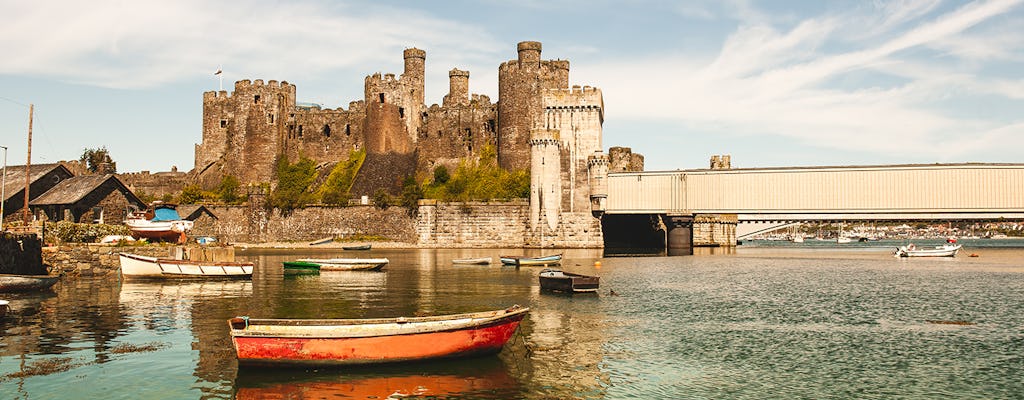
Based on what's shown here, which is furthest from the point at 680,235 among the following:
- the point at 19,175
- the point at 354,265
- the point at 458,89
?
the point at 19,175

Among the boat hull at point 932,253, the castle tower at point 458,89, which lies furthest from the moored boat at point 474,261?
the boat hull at point 932,253

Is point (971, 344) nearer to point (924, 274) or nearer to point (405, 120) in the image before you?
point (924, 274)

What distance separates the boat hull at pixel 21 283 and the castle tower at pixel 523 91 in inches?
1926

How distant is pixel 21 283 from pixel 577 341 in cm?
2250

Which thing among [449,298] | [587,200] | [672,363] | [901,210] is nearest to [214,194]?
[587,200]

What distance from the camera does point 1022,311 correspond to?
28656 millimetres

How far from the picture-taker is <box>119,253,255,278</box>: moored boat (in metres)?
38.6

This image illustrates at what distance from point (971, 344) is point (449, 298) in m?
17.7

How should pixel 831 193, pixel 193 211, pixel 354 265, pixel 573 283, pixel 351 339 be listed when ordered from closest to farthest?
1. pixel 351 339
2. pixel 573 283
3. pixel 354 265
4. pixel 831 193
5. pixel 193 211

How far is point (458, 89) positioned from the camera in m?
82.5

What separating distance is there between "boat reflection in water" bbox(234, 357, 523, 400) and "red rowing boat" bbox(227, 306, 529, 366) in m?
0.25

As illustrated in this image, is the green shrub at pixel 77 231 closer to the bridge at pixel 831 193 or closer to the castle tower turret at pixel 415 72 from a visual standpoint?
the castle tower turret at pixel 415 72

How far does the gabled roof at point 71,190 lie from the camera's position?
5159 centimetres

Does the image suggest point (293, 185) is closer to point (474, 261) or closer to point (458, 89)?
point (458, 89)
